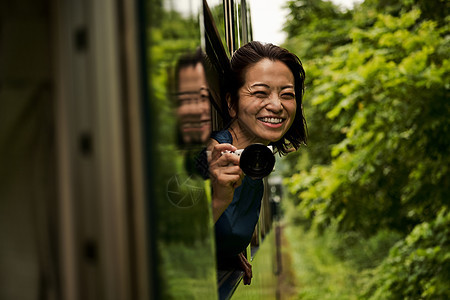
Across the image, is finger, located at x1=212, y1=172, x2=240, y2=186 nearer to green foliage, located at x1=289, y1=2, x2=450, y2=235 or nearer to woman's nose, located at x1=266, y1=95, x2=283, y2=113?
woman's nose, located at x1=266, y1=95, x2=283, y2=113

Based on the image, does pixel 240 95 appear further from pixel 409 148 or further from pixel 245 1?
pixel 409 148

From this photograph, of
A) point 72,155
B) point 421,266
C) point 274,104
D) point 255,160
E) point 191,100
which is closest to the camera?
point 72,155

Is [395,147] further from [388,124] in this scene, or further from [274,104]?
[274,104]

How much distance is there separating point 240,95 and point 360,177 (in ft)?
17.5

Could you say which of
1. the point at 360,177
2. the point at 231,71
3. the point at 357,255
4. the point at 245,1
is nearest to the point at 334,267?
the point at 357,255

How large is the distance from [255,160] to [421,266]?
5.22m

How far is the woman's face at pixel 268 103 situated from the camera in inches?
94.8

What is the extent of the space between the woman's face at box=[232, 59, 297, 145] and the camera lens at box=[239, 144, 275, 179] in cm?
52

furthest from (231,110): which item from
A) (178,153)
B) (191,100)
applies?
(178,153)

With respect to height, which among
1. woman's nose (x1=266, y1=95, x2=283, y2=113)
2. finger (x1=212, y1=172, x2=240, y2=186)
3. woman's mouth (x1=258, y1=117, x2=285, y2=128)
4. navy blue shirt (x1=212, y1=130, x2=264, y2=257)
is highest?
woman's nose (x1=266, y1=95, x2=283, y2=113)

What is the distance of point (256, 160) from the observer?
1.89 metres

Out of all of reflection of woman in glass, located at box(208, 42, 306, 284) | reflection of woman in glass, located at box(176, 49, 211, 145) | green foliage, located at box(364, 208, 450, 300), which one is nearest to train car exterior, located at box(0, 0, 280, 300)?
reflection of woman in glass, located at box(176, 49, 211, 145)

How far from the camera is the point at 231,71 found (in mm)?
2619

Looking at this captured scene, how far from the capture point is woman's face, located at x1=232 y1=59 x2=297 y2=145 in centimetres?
241
